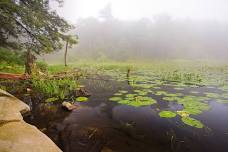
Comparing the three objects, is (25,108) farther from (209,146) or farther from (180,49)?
(180,49)

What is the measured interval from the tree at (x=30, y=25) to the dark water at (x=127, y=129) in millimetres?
5955

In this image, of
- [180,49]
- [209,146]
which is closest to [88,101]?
→ [209,146]

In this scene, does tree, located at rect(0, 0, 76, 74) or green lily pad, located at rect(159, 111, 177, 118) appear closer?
green lily pad, located at rect(159, 111, 177, 118)

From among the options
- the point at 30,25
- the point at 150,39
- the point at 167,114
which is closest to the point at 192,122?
the point at 167,114

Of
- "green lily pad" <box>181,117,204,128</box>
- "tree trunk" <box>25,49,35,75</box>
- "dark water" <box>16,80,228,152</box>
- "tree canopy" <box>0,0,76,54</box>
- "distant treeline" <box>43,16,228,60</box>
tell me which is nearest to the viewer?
"dark water" <box>16,80,228,152</box>

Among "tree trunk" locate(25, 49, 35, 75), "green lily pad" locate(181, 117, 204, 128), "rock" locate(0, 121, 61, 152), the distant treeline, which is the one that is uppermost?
the distant treeline

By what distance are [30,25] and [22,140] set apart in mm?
9403

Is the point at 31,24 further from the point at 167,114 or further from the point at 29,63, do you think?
the point at 167,114

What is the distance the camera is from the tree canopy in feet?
33.0

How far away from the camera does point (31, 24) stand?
10578 millimetres

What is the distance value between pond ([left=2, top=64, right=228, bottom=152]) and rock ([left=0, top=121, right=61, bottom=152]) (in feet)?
2.45

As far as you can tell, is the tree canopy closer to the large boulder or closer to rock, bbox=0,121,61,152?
the large boulder

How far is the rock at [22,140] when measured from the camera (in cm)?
282

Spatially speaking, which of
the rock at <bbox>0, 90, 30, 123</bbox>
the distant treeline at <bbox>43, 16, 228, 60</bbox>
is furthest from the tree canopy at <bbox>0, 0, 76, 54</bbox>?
the distant treeline at <bbox>43, 16, 228, 60</bbox>
